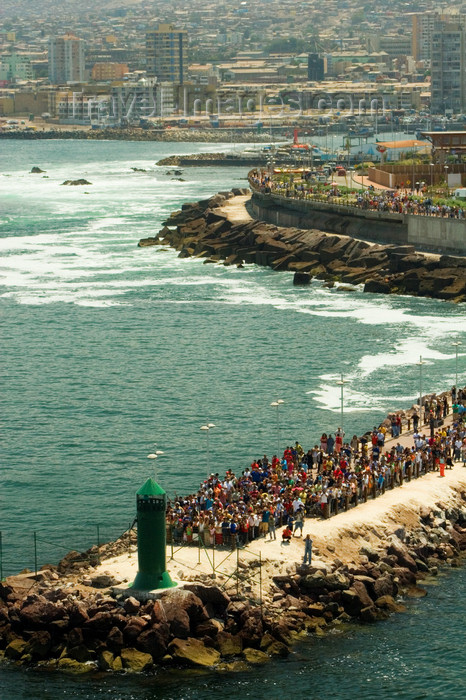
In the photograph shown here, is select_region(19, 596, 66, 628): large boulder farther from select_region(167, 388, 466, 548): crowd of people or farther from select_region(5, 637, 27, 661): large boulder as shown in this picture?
select_region(167, 388, 466, 548): crowd of people

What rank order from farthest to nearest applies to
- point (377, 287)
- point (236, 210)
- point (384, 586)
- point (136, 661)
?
point (236, 210)
point (377, 287)
point (384, 586)
point (136, 661)

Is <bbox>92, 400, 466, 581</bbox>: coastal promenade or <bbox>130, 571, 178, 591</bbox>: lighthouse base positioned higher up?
<bbox>130, 571, 178, 591</bbox>: lighthouse base

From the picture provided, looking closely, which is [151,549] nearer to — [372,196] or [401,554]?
[401,554]

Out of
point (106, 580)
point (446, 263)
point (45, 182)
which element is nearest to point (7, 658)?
point (106, 580)

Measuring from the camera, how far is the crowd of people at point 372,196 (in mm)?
77938

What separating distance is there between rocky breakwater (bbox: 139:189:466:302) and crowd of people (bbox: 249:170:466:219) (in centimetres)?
278

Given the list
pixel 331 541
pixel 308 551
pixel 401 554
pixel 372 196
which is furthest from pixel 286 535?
pixel 372 196

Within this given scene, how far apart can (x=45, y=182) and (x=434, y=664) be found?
135 meters

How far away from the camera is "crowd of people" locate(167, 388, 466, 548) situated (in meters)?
32.2

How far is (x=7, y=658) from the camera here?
93.9 feet

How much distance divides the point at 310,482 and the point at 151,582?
272 inches

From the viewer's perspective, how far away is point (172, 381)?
53625mm

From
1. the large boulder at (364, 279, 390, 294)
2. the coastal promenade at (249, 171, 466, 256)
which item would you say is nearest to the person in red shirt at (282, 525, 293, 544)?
the large boulder at (364, 279, 390, 294)

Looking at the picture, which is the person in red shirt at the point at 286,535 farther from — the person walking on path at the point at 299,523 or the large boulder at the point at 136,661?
the large boulder at the point at 136,661
